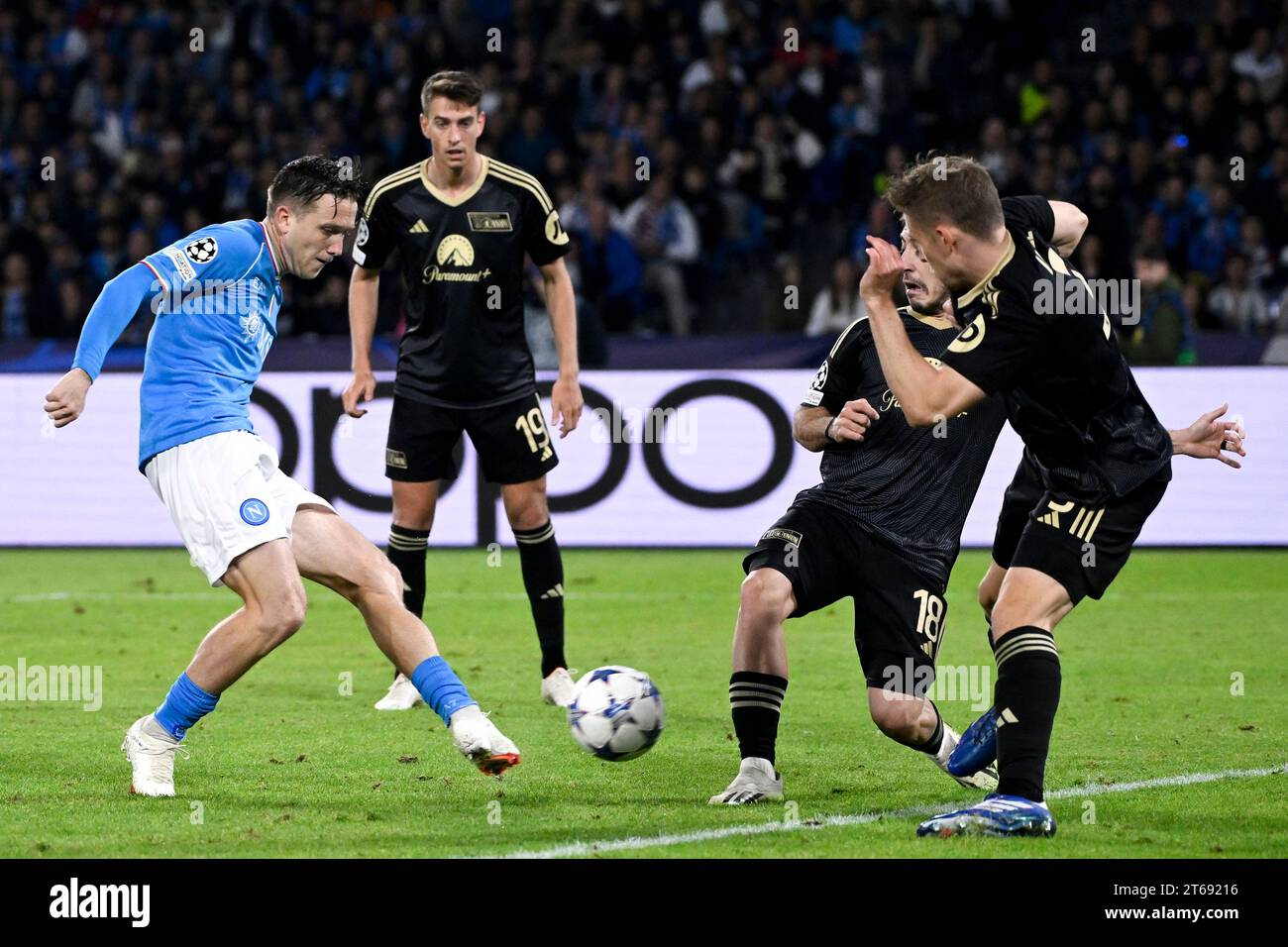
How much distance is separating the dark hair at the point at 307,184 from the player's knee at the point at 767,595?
6.10 feet

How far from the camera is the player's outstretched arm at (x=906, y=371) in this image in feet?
15.9

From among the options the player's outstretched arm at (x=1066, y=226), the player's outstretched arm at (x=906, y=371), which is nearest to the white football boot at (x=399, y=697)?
the player's outstretched arm at (x=906, y=371)

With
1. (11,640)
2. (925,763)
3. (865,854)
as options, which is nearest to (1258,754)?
(925,763)

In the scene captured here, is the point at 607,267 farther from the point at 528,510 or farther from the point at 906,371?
the point at 906,371

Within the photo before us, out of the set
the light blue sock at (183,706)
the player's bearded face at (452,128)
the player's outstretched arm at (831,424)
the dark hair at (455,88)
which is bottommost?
the light blue sock at (183,706)

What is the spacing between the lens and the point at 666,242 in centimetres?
1655

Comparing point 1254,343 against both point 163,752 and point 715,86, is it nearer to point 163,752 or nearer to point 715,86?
point 715,86

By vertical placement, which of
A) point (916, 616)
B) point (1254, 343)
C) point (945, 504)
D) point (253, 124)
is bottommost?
point (916, 616)

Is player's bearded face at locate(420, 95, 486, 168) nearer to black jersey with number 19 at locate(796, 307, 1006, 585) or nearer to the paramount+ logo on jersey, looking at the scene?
the paramount+ logo on jersey

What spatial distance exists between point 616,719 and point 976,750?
115 centimetres

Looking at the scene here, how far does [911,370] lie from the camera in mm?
4863

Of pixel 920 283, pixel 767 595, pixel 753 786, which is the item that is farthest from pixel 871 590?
pixel 920 283

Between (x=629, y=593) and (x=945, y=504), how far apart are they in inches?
205

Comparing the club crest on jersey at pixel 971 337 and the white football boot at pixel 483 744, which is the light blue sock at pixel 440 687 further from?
the club crest on jersey at pixel 971 337
